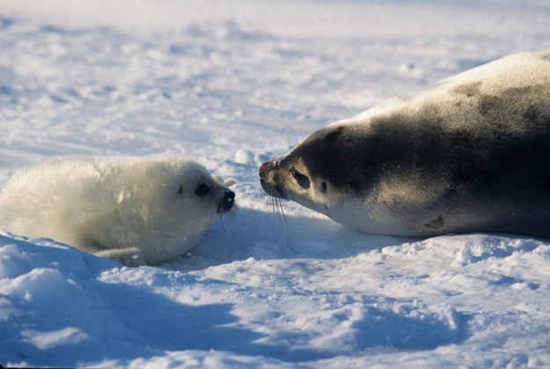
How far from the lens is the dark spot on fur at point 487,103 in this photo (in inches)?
148

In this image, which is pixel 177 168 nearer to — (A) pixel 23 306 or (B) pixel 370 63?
(A) pixel 23 306

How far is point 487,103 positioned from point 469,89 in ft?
0.61

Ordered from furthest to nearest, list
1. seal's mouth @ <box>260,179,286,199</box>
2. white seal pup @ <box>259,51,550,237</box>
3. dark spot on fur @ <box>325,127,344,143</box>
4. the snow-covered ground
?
1. seal's mouth @ <box>260,179,286,199</box>
2. dark spot on fur @ <box>325,127,344,143</box>
3. white seal pup @ <box>259,51,550,237</box>
4. the snow-covered ground

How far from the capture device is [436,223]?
3.85 m

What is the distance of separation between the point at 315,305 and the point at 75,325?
30.3 inches

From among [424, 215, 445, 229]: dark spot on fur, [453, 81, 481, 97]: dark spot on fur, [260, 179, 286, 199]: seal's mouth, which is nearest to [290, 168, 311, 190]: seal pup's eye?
[260, 179, 286, 199]: seal's mouth

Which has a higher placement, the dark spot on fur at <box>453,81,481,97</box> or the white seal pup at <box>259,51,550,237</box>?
the dark spot on fur at <box>453,81,481,97</box>

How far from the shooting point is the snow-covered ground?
216 centimetres

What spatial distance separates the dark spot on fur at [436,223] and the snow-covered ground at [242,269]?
158mm

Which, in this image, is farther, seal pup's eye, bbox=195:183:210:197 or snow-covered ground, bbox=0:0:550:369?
seal pup's eye, bbox=195:183:210:197

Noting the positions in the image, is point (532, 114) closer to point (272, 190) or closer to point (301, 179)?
point (301, 179)

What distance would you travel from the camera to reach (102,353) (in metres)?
2.05

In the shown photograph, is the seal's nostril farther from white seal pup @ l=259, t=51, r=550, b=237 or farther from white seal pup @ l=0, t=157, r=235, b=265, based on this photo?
white seal pup @ l=0, t=157, r=235, b=265

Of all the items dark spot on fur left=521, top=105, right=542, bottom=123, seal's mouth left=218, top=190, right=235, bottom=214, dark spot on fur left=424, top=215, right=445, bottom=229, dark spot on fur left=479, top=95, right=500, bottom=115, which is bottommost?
dark spot on fur left=424, top=215, right=445, bottom=229
